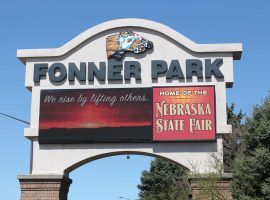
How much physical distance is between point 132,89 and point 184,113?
2.21 m

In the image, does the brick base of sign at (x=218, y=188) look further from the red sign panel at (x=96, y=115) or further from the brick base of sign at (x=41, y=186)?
the brick base of sign at (x=41, y=186)

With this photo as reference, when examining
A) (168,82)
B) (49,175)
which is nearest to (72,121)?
(49,175)

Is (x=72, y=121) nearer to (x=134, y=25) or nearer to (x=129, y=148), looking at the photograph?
(x=129, y=148)

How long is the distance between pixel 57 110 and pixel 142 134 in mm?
3499

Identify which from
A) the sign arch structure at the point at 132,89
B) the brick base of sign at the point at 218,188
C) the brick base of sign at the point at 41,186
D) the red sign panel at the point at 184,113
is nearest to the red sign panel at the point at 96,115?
the sign arch structure at the point at 132,89

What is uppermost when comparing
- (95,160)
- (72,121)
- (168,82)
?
(168,82)

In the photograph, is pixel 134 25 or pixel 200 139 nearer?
pixel 200 139

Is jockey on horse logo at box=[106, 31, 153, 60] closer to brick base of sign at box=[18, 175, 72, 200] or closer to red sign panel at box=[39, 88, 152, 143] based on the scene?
red sign panel at box=[39, 88, 152, 143]

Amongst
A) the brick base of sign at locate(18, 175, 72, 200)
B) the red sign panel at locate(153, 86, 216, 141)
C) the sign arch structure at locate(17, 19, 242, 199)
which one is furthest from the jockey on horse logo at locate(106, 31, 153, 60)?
the brick base of sign at locate(18, 175, 72, 200)

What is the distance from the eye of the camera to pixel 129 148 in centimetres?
2106

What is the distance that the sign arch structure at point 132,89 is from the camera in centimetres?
2088

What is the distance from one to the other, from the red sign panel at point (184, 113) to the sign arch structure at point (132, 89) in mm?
37

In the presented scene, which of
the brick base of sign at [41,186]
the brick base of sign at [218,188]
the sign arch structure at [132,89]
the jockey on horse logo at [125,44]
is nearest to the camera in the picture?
the brick base of sign at [218,188]

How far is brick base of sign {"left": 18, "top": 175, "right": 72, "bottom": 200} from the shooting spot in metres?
20.8
